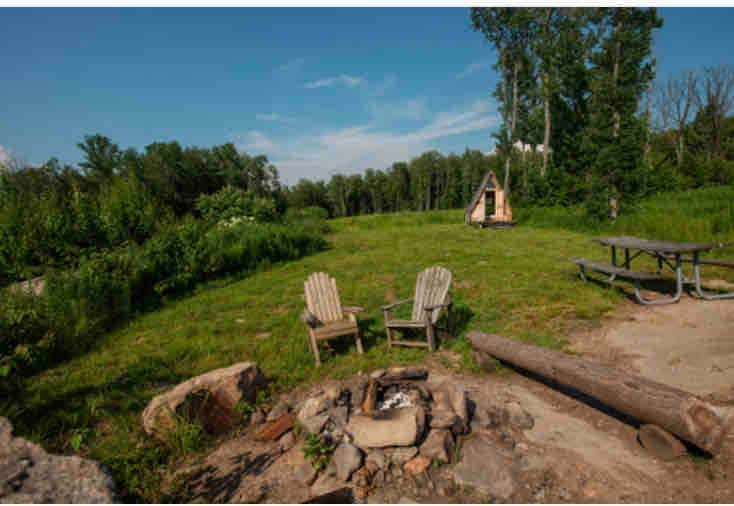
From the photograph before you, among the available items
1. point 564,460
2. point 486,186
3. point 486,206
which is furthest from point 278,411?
point 486,206

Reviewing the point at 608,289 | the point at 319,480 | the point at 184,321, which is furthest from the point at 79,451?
the point at 608,289

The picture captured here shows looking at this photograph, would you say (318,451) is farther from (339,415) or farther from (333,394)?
(333,394)

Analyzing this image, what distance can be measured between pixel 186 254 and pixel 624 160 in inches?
650

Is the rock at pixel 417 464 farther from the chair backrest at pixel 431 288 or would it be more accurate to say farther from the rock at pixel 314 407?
the chair backrest at pixel 431 288

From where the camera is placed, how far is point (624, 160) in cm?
1375

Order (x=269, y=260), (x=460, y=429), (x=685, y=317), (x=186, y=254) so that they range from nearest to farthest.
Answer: (x=460, y=429) < (x=685, y=317) < (x=186, y=254) < (x=269, y=260)

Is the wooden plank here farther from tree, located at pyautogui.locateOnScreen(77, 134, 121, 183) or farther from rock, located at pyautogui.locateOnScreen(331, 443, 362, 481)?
tree, located at pyautogui.locateOnScreen(77, 134, 121, 183)

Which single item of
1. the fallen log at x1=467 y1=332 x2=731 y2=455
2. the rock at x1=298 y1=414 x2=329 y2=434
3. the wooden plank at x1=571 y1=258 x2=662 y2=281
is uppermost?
the wooden plank at x1=571 y1=258 x2=662 y2=281

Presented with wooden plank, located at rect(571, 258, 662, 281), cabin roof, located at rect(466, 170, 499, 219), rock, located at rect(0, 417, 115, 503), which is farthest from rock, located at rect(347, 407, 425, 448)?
cabin roof, located at rect(466, 170, 499, 219)

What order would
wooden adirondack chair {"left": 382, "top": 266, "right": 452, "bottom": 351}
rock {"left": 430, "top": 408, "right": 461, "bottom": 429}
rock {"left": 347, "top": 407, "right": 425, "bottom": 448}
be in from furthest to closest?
wooden adirondack chair {"left": 382, "top": 266, "right": 452, "bottom": 351}
rock {"left": 430, "top": 408, "right": 461, "bottom": 429}
rock {"left": 347, "top": 407, "right": 425, "bottom": 448}

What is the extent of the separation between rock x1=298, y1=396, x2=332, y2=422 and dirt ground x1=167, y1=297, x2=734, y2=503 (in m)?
0.32

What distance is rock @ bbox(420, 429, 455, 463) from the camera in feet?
7.84

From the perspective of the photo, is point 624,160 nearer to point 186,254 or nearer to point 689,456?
point 689,456

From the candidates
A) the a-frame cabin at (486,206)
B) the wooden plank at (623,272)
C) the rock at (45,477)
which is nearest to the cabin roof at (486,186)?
the a-frame cabin at (486,206)
